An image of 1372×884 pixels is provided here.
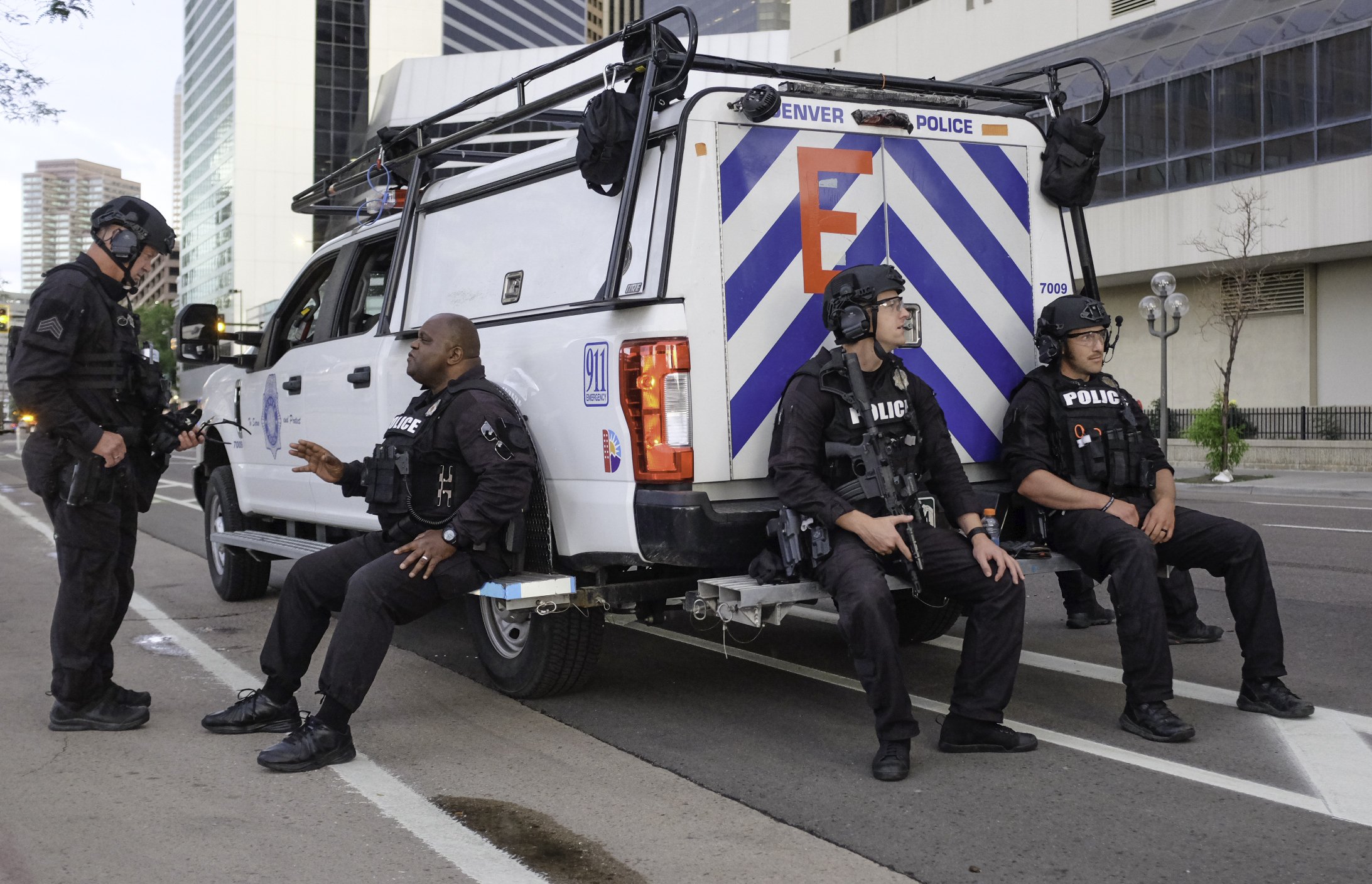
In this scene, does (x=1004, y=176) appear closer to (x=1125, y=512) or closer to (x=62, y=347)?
(x=1125, y=512)

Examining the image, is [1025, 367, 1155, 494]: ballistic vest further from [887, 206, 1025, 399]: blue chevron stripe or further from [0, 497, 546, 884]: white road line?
[0, 497, 546, 884]: white road line

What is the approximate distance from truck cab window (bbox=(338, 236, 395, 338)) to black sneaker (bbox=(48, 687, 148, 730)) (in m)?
2.49

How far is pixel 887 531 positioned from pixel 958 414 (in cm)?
118

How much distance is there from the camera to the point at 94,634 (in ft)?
16.5

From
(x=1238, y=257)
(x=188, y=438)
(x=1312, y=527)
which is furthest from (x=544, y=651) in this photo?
(x=1238, y=257)

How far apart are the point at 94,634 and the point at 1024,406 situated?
393cm

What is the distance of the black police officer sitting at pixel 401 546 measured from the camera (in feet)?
14.8

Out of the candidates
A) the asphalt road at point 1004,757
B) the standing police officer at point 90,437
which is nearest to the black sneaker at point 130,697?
the standing police officer at point 90,437

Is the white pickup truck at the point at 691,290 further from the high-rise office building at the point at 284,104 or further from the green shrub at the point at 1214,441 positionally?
the high-rise office building at the point at 284,104

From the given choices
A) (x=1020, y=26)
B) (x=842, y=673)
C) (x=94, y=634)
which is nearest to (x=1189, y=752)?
(x=842, y=673)

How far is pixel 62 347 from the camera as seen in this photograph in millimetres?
4863

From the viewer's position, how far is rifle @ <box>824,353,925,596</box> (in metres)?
4.57

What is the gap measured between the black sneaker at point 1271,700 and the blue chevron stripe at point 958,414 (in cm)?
139

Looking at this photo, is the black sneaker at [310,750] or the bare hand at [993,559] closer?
the black sneaker at [310,750]
